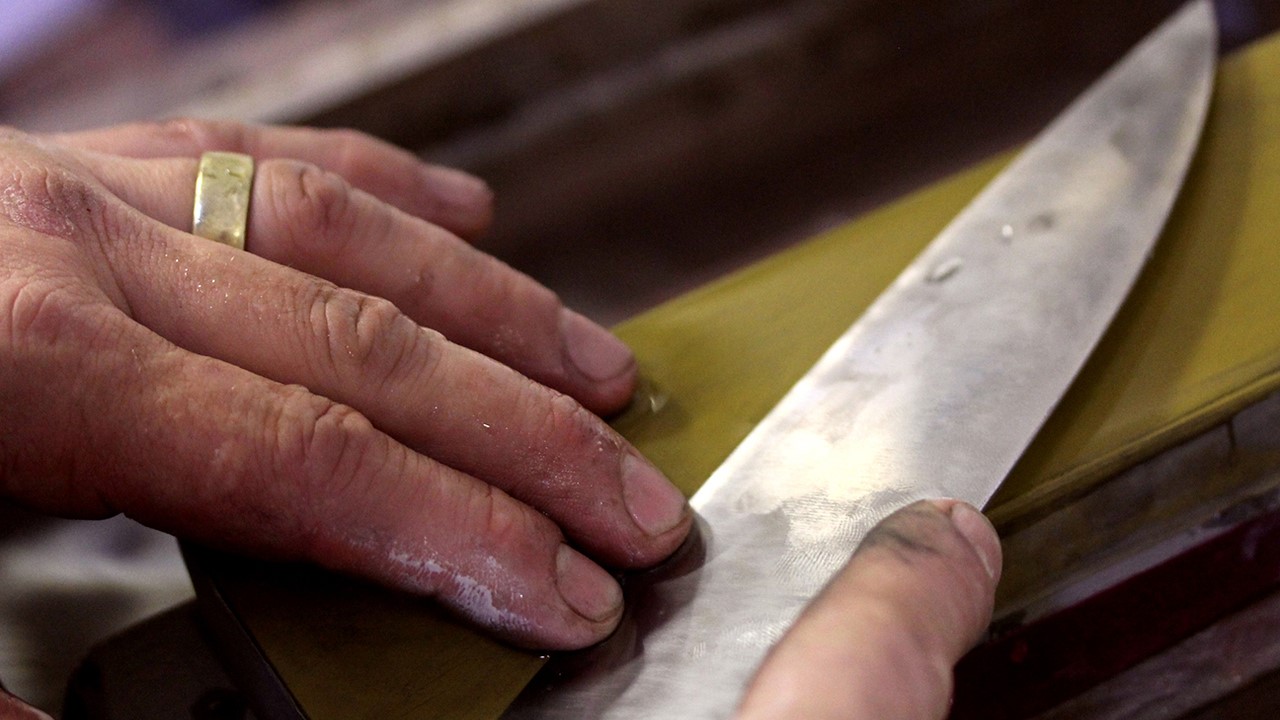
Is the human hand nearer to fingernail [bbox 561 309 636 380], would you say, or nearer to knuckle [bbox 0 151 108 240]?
knuckle [bbox 0 151 108 240]

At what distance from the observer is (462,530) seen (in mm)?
669

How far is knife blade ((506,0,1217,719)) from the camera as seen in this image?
66cm

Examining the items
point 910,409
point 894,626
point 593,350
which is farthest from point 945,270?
point 894,626

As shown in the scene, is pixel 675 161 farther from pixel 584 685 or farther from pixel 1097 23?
pixel 584 685

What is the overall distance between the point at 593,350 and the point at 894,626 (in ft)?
1.21

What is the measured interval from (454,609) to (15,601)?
568mm

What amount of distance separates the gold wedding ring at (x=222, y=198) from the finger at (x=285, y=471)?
164 mm

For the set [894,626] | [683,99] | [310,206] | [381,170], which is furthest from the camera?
[683,99]

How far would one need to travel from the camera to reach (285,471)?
26.1 inches

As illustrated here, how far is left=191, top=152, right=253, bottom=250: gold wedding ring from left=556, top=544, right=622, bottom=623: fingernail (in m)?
0.37

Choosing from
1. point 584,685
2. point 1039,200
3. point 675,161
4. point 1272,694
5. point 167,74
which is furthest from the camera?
point 167,74

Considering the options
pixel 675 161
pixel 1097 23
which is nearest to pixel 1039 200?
pixel 675 161

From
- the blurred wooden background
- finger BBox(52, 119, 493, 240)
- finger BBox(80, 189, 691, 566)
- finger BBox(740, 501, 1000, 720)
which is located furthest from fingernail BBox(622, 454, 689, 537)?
the blurred wooden background

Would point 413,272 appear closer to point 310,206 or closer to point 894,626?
point 310,206
